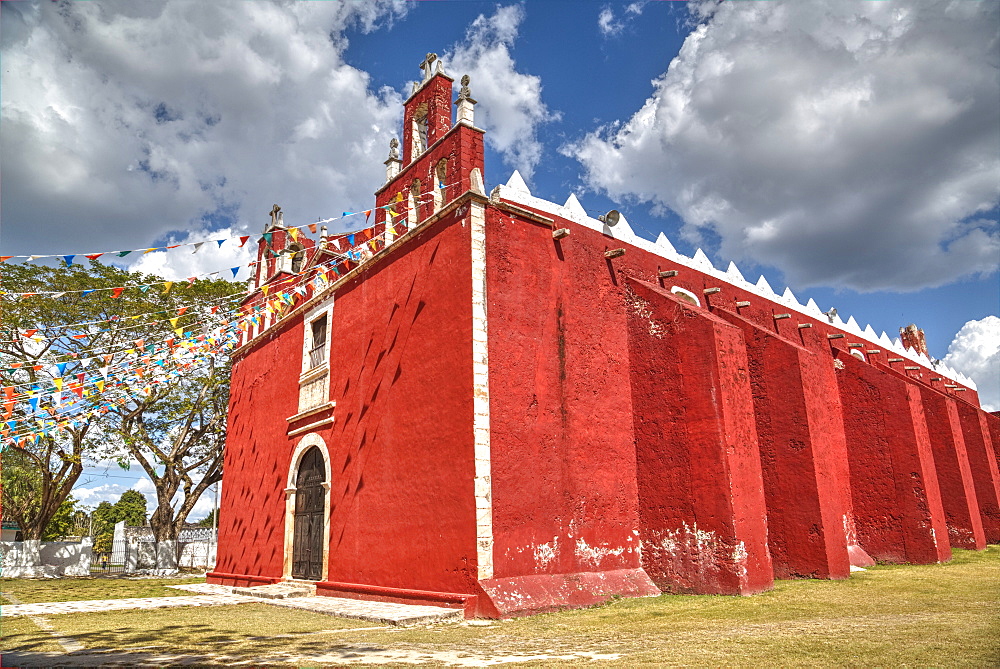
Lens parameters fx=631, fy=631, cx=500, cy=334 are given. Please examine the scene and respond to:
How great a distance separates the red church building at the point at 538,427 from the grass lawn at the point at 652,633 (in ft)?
2.95

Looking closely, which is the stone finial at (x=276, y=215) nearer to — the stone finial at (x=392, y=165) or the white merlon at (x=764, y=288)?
the stone finial at (x=392, y=165)

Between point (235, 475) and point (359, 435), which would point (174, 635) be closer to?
point (359, 435)

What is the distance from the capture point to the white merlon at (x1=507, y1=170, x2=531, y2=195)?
31.5 ft

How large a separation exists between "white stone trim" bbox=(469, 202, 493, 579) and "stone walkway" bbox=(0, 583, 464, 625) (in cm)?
85

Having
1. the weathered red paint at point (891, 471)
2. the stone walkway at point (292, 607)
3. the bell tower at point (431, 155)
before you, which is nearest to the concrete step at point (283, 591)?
the stone walkway at point (292, 607)

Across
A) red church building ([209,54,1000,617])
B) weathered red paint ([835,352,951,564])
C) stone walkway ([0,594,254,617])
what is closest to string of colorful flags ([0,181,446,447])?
red church building ([209,54,1000,617])

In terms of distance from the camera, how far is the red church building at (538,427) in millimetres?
8125

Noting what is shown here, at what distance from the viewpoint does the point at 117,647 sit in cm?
539

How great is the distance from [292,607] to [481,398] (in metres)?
4.15

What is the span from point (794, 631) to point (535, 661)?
8.21ft

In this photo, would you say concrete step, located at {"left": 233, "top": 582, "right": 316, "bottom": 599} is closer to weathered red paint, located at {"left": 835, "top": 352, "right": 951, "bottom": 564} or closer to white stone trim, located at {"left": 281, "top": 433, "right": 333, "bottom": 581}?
white stone trim, located at {"left": 281, "top": 433, "right": 333, "bottom": 581}

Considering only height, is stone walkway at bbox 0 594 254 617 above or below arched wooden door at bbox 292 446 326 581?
below

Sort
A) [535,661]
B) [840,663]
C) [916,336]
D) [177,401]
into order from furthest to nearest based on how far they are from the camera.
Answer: [916,336]
[177,401]
[535,661]
[840,663]

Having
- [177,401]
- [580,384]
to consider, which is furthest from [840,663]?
[177,401]
